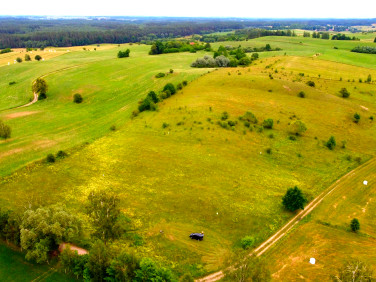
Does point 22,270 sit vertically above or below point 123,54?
below

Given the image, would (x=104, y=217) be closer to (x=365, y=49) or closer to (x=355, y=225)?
(x=355, y=225)

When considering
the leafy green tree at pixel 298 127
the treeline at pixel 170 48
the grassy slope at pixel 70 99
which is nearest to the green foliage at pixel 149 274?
the grassy slope at pixel 70 99

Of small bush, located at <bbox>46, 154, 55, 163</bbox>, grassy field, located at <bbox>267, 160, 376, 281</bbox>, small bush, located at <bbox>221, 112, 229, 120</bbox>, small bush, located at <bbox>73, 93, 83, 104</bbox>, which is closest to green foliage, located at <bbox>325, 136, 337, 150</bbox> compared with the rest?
grassy field, located at <bbox>267, 160, 376, 281</bbox>

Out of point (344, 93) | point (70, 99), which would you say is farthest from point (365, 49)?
point (70, 99)

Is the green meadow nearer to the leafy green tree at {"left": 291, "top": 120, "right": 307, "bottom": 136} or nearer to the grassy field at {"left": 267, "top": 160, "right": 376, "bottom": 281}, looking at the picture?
the leafy green tree at {"left": 291, "top": 120, "right": 307, "bottom": 136}

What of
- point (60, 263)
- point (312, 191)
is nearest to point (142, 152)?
point (60, 263)

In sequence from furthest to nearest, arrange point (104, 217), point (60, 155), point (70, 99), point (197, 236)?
1. point (70, 99)
2. point (60, 155)
3. point (197, 236)
4. point (104, 217)

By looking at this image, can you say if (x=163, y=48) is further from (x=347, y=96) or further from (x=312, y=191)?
→ (x=312, y=191)
